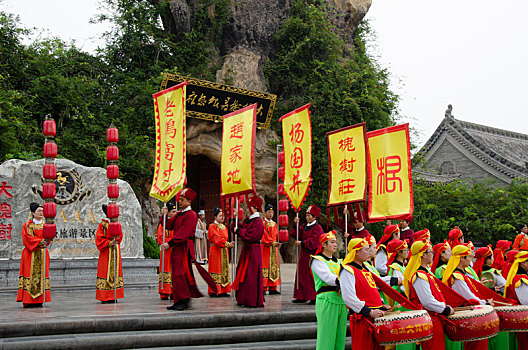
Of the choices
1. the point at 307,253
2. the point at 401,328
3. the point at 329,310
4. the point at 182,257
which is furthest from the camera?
the point at 307,253

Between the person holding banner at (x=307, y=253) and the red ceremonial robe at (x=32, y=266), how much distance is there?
4.16 meters

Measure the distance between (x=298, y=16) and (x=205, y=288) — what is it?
11.6 metres

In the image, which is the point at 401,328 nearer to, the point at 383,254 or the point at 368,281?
the point at 368,281

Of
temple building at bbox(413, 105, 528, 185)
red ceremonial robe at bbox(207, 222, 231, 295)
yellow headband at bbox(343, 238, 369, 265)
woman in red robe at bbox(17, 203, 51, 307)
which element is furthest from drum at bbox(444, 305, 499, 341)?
temple building at bbox(413, 105, 528, 185)

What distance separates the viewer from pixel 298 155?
9227mm

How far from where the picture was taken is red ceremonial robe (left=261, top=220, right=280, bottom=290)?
35.1 feet

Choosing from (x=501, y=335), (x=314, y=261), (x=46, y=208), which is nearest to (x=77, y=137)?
(x=46, y=208)

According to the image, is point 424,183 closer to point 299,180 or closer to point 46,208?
point 299,180

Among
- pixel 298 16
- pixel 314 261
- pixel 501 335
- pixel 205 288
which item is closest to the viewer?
pixel 314 261

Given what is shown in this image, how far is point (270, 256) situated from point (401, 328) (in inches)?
246

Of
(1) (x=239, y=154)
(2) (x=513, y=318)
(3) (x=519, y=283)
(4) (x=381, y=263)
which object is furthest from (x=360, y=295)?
(1) (x=239, y=154)

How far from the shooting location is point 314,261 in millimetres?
5469

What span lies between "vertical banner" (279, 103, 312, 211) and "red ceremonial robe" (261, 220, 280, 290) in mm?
1666

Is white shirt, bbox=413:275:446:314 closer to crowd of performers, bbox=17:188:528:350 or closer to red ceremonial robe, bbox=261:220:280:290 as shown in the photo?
crowd of performers, bbox=17:188:528:350
